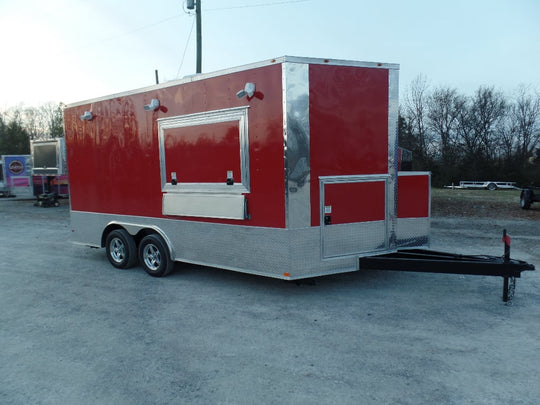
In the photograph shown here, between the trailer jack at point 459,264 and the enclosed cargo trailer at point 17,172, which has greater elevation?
the enclosed cargo trailer at point 17,172

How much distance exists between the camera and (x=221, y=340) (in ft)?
14.4

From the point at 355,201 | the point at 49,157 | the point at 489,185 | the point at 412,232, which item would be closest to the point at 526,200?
the point at 412,232

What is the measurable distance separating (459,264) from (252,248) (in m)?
2.65

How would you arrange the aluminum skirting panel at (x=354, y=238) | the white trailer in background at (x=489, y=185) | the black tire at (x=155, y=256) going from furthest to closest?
the white trailer in background at (x=489, y=185) < the black tire at (x=155, y=256) < the aluminum skirting panel at (x=354, y=238)

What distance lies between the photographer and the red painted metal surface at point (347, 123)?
17.7 feet

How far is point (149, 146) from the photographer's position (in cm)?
690

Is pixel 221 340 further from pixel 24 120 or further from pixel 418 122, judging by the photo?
pixel 24 120

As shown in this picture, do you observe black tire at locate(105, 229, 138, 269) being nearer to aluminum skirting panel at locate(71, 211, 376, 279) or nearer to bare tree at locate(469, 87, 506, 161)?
aluminum skirting panel at locate(71, 211, 376, 279)

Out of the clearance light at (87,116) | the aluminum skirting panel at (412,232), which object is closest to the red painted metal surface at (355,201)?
the aluminum skirting panel at (412,232)

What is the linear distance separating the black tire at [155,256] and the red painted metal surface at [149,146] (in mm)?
462

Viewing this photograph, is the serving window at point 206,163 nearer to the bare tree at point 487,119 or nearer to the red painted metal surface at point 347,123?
the red painted metal surface at point 347,123

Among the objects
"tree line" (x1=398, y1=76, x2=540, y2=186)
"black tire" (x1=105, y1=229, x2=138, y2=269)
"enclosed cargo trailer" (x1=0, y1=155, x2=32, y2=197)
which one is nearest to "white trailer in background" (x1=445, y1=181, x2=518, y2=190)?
"tree line" (x1=398, y1=76, x2=540, y2=186)

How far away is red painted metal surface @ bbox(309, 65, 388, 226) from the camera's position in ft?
17.7

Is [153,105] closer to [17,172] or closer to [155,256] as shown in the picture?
[155,256]
